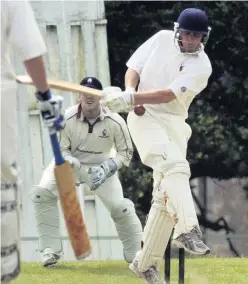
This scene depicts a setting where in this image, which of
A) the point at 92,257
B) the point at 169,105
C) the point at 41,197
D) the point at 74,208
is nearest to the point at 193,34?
the point at 169,105

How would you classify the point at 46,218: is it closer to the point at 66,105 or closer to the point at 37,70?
the point at 66,105

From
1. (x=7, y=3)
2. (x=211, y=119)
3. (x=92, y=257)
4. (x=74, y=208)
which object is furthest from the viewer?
(x=211, y=119)

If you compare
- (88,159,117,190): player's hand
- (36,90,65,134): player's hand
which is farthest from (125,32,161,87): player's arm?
(36,90,65,134): player's hand

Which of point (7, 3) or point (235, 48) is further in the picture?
point (235, 48)

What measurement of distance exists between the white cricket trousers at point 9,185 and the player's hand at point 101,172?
2932mm

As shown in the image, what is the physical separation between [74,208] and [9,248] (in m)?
0.37

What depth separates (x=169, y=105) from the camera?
7250 mm

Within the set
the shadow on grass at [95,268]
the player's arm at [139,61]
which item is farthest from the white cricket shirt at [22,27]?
the shadow on grass at [95,268]

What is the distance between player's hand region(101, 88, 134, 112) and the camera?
680 cm

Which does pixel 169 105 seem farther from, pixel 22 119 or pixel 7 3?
pixel 22 119

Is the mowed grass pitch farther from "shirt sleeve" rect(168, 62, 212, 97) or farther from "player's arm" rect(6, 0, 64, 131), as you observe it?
"player's arm" rect(6, 0, 64, 131)

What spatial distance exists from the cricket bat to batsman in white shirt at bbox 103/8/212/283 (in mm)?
1280

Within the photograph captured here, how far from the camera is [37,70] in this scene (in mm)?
5363

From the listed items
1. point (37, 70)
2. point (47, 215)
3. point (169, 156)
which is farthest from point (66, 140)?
point (37, 70)
